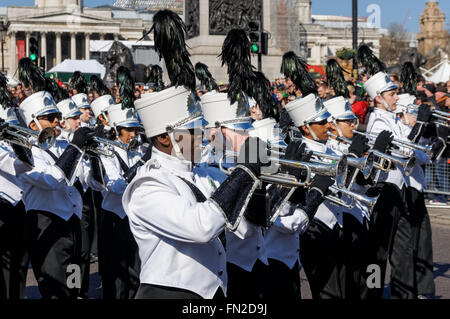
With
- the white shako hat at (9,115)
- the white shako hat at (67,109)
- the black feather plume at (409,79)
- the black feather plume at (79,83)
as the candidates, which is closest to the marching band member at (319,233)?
the white shako hat at (9,115)

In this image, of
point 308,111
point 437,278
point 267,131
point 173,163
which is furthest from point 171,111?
point 437,278

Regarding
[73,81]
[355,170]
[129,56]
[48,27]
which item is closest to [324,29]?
[48,27]

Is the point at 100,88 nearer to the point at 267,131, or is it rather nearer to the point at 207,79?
the point at 207,79

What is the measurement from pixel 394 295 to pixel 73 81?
659cm

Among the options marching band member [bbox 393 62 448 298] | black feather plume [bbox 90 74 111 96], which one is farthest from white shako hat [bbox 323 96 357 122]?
black feather plume [bbox 90 74 111 96]

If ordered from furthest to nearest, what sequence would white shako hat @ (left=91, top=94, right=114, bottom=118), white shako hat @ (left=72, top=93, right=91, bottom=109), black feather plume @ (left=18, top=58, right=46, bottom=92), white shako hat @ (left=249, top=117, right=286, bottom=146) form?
1. white shako hat @ (left=72, top=93, right=91, bottom=109)
2. white shako hat @ (left=91, top=94, right=114, bottom=118)
3. black feather plume @ (left=18, top=58, right=46, bottom=92)
4. white shako hat @ (left=249, top=117, right=286, bottom=146)

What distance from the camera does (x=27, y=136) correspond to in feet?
21.5

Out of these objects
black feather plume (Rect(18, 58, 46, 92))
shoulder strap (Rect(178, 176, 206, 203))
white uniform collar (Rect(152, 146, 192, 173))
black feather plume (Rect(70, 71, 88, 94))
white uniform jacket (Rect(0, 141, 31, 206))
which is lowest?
white uniform jacket (Rect(0, 141, 31, 206))

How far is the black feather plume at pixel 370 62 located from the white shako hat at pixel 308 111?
97.5 inches

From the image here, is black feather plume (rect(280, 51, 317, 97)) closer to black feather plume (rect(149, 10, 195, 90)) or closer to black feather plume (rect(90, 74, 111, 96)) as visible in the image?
black feather plume (rect(149, 10, 195, 90))

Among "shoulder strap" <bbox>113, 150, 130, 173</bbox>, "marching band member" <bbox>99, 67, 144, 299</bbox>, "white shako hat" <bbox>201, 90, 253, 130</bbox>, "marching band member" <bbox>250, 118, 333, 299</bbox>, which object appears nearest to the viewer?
"marching band member" <bbox>250, 118, 333, 299</bbox>

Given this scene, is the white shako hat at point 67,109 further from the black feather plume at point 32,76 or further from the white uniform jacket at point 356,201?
the white uniform jacket at point 356,201

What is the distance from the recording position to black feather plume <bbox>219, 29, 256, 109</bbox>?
17.0 feet

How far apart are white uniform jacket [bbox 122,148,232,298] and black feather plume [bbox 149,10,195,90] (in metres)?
0.36
